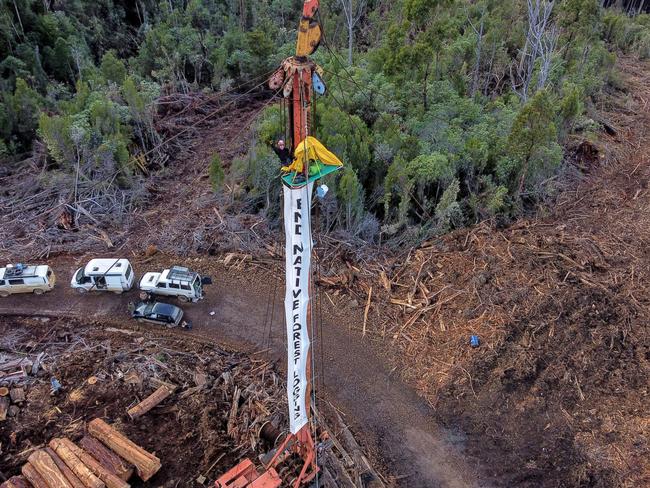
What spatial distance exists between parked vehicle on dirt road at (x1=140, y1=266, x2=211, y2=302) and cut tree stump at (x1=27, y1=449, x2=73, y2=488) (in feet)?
20.0

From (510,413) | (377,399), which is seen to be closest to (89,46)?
(377,399)

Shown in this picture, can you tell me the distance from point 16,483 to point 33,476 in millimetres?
350

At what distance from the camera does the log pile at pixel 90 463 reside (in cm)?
1125

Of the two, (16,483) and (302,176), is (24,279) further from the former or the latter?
(302,176)

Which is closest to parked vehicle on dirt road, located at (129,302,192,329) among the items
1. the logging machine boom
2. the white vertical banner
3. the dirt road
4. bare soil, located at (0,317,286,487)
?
bare soil, located at (0,317,286,487)

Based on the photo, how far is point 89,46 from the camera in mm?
35031

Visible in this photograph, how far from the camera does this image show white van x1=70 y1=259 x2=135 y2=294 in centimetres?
1673

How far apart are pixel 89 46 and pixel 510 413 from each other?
36.0 m

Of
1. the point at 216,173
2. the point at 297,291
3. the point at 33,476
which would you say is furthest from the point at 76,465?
the point at 216,173

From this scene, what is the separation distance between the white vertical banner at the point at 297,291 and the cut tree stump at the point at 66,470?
525 centimetres

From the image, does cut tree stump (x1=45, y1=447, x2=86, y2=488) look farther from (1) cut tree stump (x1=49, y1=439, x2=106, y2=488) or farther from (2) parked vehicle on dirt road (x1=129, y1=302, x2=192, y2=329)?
(2) parked vehicle on dirt road (x1=129, y1=302, x2=192, y2=329)

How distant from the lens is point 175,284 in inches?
653

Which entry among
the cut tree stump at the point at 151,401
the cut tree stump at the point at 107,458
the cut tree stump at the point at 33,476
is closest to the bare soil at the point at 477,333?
the cut tree stump at the point at 151,401

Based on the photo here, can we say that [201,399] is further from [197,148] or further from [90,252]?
[197,148]
